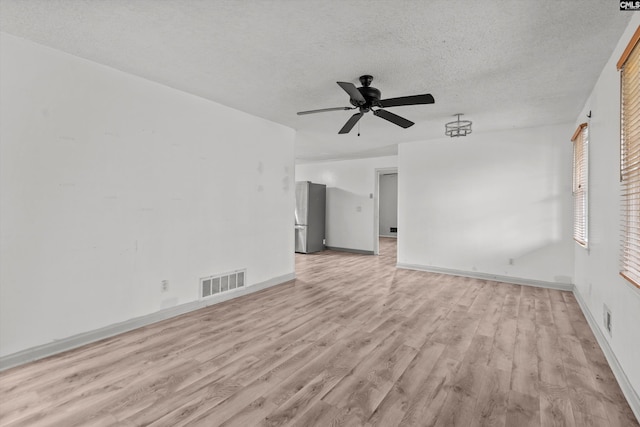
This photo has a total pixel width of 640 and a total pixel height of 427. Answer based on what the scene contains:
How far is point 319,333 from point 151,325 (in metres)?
1.74

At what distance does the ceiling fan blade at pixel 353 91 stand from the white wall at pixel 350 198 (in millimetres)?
4791

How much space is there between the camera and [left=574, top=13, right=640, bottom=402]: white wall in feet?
6.59

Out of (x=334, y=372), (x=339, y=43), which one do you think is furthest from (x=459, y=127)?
Result: (x=334, y=372)

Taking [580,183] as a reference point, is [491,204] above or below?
below

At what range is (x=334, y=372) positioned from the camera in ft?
7.43

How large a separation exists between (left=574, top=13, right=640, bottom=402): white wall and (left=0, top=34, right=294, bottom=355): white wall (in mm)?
3854

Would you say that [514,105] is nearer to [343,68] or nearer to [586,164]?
[586,164]

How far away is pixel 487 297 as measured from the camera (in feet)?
13.8

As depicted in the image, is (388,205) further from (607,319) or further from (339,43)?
(339,43)

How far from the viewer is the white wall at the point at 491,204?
185 inches

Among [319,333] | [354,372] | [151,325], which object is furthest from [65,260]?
[354,372]

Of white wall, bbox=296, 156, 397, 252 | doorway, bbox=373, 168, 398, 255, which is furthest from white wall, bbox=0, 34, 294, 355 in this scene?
doorway, bbox=373, 168, 398, 255

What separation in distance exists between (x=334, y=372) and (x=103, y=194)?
102 inches

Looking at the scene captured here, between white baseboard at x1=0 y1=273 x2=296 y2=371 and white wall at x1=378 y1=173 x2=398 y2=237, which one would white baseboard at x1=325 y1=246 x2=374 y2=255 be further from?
white baseboard at x1=0 y1=273 x2=296 y2=371
